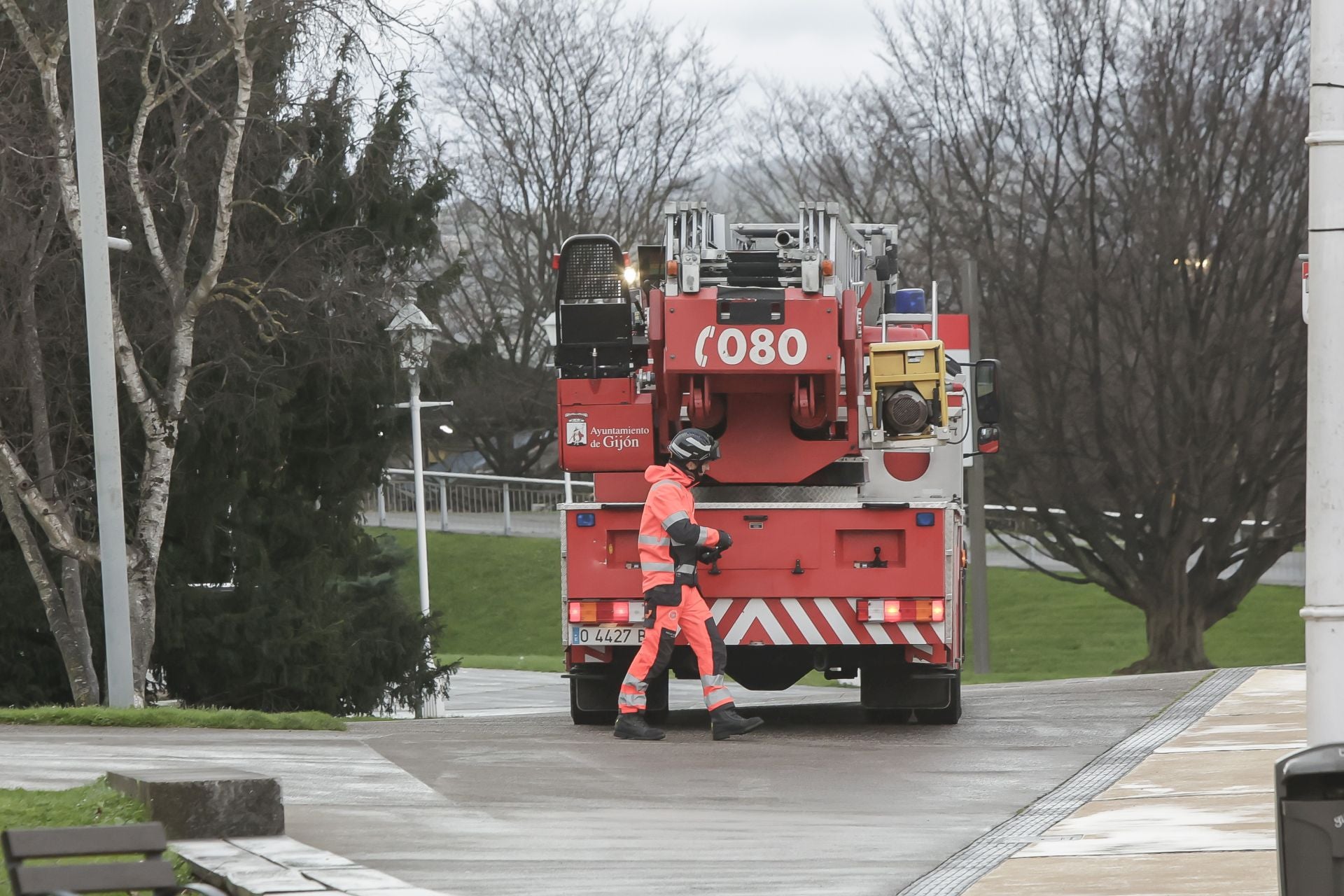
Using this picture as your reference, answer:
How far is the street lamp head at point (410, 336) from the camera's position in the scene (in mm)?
20961

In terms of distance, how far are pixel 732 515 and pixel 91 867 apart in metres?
7.71

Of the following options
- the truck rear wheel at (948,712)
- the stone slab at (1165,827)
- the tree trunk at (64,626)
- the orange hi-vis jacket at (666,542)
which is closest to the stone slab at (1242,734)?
the truck rear wheel at (948,712)

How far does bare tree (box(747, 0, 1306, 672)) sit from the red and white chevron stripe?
34.9 ft

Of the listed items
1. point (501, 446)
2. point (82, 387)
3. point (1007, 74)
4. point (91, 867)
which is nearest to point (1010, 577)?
point (501, 446)

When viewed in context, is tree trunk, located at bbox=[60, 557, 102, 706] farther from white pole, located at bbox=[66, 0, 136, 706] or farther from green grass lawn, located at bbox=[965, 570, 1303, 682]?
green grass lawn, located at bbox=[965, 570, 1303, 682]

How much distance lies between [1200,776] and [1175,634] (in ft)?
47.6

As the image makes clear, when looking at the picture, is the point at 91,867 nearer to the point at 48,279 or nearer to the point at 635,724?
the point at 635,724

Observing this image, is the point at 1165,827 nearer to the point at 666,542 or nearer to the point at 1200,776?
the point at 1200,776

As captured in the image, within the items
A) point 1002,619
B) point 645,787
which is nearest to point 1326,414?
point 645,787

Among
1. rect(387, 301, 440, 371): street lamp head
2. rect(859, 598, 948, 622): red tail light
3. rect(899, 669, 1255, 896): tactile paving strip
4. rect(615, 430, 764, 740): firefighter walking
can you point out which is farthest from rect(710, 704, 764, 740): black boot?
rect(387, 301, 440, 371): street lamp head

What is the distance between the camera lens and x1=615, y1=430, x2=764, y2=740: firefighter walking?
12.3 metres

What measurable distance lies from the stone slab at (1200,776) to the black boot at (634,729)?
3235mm

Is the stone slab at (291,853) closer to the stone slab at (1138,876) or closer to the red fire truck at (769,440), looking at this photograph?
the stone slab at (1138,876)

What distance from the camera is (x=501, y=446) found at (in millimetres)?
49688
